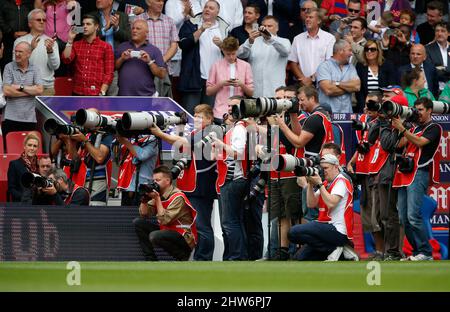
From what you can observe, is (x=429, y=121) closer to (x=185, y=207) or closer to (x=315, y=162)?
(x=315, y=162)

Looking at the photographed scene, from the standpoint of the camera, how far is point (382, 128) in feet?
47.2

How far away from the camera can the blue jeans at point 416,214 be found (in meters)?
13.8

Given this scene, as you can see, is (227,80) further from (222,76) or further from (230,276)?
(230,276)

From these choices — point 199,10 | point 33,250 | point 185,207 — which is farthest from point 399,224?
Result: point 199,10

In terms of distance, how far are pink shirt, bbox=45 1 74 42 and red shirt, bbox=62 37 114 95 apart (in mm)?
505

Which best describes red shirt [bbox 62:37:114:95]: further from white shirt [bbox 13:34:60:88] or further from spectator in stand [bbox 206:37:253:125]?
spectator in stand [bbox 206:37:253:125]

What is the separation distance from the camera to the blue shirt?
17.3 meters

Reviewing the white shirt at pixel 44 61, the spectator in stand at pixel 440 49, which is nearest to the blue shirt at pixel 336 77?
the spectator in stand at pixel 440 49

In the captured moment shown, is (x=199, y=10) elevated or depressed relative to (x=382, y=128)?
elevated

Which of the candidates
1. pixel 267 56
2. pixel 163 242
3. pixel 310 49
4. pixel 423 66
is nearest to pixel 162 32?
pixel 267 56

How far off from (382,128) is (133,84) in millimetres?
4087

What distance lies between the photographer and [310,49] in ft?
59.2

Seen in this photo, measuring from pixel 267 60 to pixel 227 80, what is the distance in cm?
78

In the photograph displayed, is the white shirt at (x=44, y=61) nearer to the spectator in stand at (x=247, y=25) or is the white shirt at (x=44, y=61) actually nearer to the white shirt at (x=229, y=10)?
the white shirt at (x=229, y=10)
